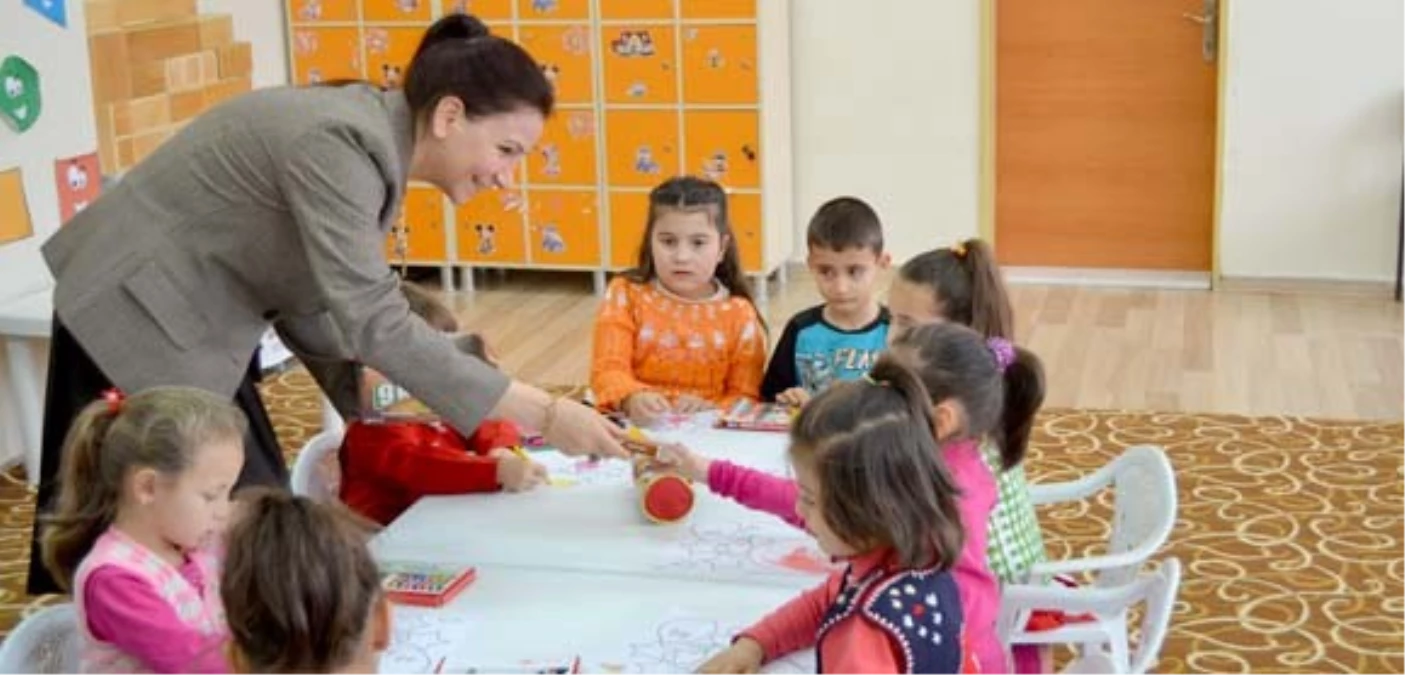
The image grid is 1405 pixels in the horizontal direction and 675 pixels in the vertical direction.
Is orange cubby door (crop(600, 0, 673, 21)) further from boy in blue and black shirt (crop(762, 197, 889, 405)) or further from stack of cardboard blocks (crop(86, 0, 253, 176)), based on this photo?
boy in blue and black shirt (crop(762, 197, 889, 405))

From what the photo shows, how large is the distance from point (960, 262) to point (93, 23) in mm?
3312

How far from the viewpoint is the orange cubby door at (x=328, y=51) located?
6637mm

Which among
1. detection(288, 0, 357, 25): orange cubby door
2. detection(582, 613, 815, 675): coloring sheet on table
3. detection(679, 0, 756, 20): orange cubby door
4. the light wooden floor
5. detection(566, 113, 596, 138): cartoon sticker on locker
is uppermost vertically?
detection(288, 0, 357, 25): orange cubby door

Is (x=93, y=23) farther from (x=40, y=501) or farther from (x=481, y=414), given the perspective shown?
(x=481, y=414)

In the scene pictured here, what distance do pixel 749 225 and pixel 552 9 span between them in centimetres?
107

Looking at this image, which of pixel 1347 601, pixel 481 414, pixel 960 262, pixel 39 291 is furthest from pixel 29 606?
pixel 1347 601

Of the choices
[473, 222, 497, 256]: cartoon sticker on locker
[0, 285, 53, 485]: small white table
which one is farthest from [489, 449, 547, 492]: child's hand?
[473, 222, 497, 256]: cartoon sticker on locker

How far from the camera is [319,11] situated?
662 centimetres

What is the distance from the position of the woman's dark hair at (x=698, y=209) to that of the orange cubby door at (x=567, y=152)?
10.2ft

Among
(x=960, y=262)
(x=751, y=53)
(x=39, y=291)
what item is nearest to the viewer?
(x=960, y=262)

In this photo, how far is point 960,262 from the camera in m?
2.90

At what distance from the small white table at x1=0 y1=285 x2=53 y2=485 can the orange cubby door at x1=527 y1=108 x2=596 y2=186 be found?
7.52 feet

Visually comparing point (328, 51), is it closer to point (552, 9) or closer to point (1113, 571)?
point (552, 9)

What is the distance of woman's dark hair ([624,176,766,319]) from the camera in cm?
332
